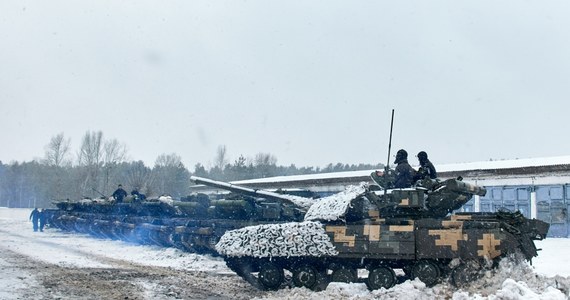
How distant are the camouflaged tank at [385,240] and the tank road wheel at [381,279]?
0.8 inches

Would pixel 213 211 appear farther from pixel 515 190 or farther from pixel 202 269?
pixel 515 190

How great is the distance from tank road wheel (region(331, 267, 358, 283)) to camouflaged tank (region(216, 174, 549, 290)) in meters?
0.02

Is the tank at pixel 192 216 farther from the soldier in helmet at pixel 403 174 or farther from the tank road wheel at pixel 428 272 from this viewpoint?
the tank road wheel at pixel 428 272

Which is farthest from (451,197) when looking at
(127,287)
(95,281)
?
(95,281)

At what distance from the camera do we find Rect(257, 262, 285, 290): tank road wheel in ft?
40.0

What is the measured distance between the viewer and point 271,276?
1220cm

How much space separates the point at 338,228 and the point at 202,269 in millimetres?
5880

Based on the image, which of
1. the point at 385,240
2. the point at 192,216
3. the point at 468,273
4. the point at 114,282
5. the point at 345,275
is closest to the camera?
the point at 468,273

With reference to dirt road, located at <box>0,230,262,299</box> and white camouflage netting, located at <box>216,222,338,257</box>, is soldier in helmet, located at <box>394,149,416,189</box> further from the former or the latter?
dirt road, located at <box>0,230,262,299</box>

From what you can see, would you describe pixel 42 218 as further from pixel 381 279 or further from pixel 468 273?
pixel 468 273

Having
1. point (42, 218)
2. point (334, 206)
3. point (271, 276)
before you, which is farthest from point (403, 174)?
point (42, 218)

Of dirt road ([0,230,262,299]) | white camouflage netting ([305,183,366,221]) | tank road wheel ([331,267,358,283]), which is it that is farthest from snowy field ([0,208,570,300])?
white camouflage netting ([305,183,366,221])

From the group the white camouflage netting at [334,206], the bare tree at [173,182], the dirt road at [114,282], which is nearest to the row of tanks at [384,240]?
the white camouflage netting at [334,206]

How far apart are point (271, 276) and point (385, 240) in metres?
2.63
